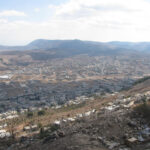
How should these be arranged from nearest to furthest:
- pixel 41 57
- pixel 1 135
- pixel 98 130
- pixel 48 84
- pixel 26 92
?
1. pixel 98 130
2. pixel 1 135
3. pixel 26 92
4. pixel 48 84
5. pixel 41 57

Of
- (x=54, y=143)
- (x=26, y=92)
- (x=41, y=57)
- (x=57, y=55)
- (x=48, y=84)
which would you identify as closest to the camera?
(x=54, y=143)

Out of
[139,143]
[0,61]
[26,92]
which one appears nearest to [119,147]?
[139,143]

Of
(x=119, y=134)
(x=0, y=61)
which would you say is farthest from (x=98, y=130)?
(x=0, y=61)

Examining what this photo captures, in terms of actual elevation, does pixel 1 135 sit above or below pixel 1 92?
above

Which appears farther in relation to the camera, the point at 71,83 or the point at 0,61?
the point at 0,61

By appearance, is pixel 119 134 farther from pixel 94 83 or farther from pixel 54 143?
pixel 94 83

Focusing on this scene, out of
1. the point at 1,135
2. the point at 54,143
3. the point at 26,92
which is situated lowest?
the point at 26,92

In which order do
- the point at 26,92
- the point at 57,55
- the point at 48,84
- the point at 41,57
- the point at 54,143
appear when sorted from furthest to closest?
the point at 57,55 → the point at 41,57 → the point at 48,84 → the point at 26,92 → the point at 54,143

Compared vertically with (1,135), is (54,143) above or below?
above

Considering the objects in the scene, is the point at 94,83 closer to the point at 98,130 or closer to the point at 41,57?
the point at 98,130
